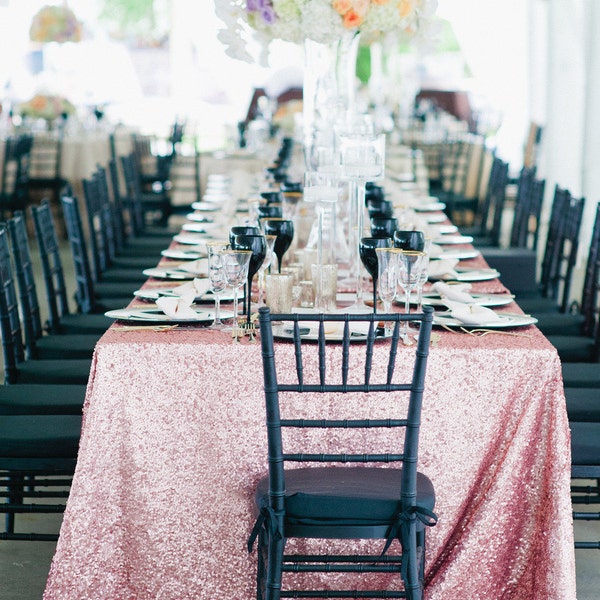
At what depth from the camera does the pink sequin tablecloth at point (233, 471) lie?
2.13 m

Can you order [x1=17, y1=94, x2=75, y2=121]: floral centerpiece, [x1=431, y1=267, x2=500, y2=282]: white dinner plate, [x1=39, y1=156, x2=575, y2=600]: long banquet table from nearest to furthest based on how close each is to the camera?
[x1=39, y1=156, x2=575, y2=600]: long banquet table < [x1=431, y1=267, x2=500, y2=282]: white dinner plate < [x1=17, y1=94, x2=75, y2=121]: floral centerpiece

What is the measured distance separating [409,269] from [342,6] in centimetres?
129

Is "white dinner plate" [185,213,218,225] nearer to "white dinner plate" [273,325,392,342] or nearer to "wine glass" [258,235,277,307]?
"wine glass" [258,235,277,307]

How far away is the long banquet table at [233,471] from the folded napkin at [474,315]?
11cm

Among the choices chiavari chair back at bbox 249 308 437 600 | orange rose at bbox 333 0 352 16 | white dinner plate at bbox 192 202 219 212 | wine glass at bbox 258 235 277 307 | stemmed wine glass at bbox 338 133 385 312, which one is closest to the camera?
chiavari chair back at bbox 249 308 437 600

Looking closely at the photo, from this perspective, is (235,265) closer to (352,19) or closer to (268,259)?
(268,259)

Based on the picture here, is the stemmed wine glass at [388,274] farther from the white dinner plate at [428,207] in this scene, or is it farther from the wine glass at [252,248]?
the white dinner plate at [428,207]

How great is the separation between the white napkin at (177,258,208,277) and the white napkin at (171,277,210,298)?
0.19 m

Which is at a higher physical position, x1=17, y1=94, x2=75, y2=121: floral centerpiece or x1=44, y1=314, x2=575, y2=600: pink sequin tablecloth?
x1=17, y1=94, x2=75, y2=121: floral centerpiece

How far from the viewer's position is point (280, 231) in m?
2.50

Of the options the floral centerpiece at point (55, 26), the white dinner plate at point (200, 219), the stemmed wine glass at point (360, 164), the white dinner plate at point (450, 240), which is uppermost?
the floral centerpiece at point (55, 26)

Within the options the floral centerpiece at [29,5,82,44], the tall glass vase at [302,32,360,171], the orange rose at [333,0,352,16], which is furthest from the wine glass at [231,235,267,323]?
the floral centerpiece at [29,5,82,44]

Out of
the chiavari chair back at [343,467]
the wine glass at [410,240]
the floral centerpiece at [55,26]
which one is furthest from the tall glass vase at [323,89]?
the floral centerpiece at [55,26]

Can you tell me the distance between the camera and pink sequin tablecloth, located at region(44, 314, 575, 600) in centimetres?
213
